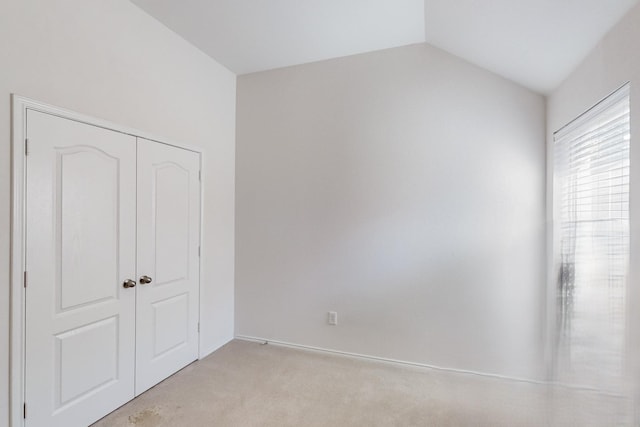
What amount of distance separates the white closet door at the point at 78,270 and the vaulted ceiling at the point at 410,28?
1.19m

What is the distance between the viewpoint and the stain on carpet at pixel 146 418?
201 centimetres

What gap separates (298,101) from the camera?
10.3 ft

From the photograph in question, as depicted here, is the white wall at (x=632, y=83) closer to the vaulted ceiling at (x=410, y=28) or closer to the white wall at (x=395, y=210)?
the vaulted ceiling at (x=410, y=28)

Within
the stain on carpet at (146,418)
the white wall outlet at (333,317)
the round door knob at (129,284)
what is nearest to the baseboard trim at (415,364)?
the white wall outlet at (333,317)

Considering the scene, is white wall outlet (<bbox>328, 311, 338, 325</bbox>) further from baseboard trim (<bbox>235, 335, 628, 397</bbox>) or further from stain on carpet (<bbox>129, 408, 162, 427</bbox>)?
stain on carpet (<bbox>129, 408, 162, 427</bbox>)

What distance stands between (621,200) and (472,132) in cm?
120

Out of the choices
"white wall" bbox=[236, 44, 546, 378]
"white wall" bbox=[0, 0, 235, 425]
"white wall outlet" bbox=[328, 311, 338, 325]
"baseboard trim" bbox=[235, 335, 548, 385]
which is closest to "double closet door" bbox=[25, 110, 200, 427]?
"white wall" bbox=[0, 0, 235, 425]

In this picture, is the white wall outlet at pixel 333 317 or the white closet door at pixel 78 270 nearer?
the white closet door at pixel 78 270

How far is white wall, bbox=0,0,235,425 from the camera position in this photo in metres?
1.61

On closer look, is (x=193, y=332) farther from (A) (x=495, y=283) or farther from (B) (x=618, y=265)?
(B) (x=618, y=265)

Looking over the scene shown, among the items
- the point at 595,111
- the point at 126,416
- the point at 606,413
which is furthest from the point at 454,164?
the point at 126,416

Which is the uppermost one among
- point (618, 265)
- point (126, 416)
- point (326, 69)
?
point (326, 69)

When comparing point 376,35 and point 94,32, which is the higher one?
point 376,35

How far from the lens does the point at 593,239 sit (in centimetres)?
196
